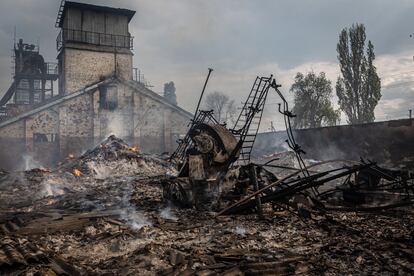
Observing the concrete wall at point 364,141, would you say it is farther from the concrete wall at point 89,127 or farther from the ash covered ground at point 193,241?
the concrete wall at point 89,127

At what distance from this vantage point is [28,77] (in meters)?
36.9

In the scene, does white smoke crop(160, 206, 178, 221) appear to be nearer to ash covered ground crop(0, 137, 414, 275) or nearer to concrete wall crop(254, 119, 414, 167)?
ash covered ground crop(0, 137, 414, 275)

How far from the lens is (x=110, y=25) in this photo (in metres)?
30.0

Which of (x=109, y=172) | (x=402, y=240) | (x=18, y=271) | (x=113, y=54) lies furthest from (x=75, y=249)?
(x=113, y=54)

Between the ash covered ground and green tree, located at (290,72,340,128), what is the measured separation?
30563 millimetres

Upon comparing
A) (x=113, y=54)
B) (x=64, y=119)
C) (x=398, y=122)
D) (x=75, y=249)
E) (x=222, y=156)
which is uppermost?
(x=113, y=54)

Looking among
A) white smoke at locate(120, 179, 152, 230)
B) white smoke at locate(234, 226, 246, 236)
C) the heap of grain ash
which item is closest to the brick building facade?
the heap of grain ash

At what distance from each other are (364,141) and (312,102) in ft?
70.1

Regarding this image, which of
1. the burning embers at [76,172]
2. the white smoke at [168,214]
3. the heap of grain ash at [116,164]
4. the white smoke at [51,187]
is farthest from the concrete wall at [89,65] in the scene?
the white smoke at [168,214]

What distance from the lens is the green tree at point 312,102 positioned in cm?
3697

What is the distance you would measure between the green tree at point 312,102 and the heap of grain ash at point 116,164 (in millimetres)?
23756

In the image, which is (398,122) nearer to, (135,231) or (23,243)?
(135,231)

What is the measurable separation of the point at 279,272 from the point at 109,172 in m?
14.7

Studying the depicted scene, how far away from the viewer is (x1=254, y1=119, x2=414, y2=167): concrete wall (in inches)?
610
